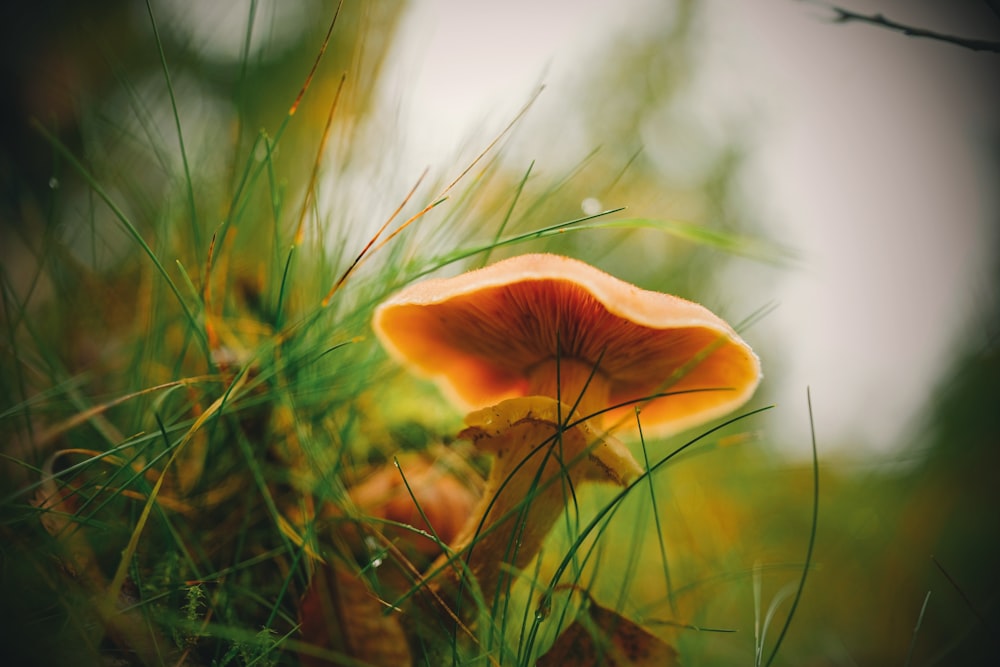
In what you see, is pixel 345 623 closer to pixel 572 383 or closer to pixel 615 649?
pixel 615 649

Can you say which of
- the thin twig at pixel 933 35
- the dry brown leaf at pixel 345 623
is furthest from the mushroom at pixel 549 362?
the thin twig at pixel 933 35

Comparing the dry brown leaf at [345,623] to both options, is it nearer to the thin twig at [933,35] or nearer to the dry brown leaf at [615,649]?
the dry brown leaf at [615,649]

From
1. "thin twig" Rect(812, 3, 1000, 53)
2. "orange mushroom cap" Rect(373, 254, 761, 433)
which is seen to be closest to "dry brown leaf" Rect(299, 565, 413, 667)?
"orange mushroom cap" Rect(373, 254, 761, 433)

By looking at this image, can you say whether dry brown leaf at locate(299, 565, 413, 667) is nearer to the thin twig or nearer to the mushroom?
the mushroom

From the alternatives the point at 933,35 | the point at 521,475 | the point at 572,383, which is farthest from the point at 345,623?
the point at 933,35

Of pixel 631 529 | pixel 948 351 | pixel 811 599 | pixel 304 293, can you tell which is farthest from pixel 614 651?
pixel 948 351

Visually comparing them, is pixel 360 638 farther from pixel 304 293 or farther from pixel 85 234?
pixel 85 234
